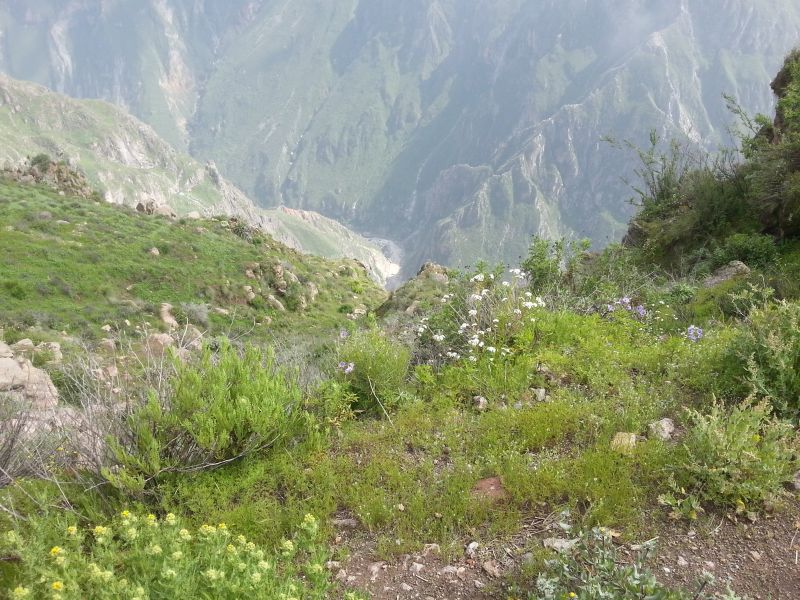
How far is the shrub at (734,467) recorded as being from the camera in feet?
10.6

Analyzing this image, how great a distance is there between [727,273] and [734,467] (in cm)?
718

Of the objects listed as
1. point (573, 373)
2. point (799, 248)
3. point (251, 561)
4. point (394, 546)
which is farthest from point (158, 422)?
point (799, 248)

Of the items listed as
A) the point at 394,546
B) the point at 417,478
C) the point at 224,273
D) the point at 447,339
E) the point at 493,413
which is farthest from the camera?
the point at 224,273

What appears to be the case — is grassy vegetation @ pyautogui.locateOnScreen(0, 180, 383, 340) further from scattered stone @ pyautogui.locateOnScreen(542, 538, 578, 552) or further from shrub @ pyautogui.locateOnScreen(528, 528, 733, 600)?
shrub @ pyautogui.locateOnScreen(528, 528, 733, 600)

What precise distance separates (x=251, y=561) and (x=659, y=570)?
7.56 feet

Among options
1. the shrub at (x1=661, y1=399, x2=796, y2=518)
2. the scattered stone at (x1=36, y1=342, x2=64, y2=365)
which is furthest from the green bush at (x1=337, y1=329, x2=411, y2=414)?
the scattered stone at (x1=36, y1=342, x2=64, y2=365)

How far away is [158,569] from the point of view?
8.06ft

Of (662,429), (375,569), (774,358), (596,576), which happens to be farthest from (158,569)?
(774,358)

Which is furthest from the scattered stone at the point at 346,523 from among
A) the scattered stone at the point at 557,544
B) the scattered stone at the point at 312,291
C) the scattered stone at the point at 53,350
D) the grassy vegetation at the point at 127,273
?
the scattered stone at the point at 312,291

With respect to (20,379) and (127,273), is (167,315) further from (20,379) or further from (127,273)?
(20,379)

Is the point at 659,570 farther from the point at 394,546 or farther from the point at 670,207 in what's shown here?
the point at 670,207

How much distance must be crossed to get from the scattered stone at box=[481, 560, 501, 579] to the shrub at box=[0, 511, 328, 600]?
3.42ft

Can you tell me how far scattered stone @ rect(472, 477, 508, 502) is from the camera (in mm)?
3617

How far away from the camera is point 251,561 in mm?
2586
